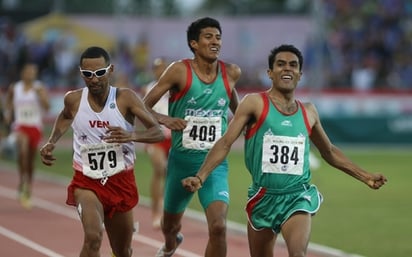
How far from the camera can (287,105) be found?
9.92 metres

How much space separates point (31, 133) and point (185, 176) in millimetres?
9380

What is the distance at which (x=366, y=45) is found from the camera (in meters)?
38.1

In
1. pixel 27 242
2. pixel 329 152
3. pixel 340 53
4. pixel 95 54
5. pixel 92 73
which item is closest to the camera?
pixel 329 152

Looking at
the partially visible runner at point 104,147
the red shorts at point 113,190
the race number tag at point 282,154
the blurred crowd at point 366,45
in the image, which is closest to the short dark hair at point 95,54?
the partially visible runner at point 104,147

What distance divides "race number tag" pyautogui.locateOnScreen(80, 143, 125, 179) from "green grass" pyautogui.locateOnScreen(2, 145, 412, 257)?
14.3 ft

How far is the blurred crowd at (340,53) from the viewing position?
117 ft

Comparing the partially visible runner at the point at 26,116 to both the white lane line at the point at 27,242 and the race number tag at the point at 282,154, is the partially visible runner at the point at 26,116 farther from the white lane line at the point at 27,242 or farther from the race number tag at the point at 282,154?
the race number tag at the point at 282,154

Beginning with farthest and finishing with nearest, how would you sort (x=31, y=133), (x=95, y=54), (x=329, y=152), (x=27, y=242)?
(x=31, y=133) < (x=27, y=242) < (x=95, y=54) < (x=329, y=152)

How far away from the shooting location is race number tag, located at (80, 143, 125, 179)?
409 inches

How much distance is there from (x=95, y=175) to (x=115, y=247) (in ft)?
2.27

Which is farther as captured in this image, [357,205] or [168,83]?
[357,205]

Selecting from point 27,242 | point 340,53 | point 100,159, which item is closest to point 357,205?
point 27,242

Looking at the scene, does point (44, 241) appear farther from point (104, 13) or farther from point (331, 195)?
point (104, 13)

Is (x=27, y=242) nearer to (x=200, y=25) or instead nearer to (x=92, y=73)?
(x=200, y=25)
